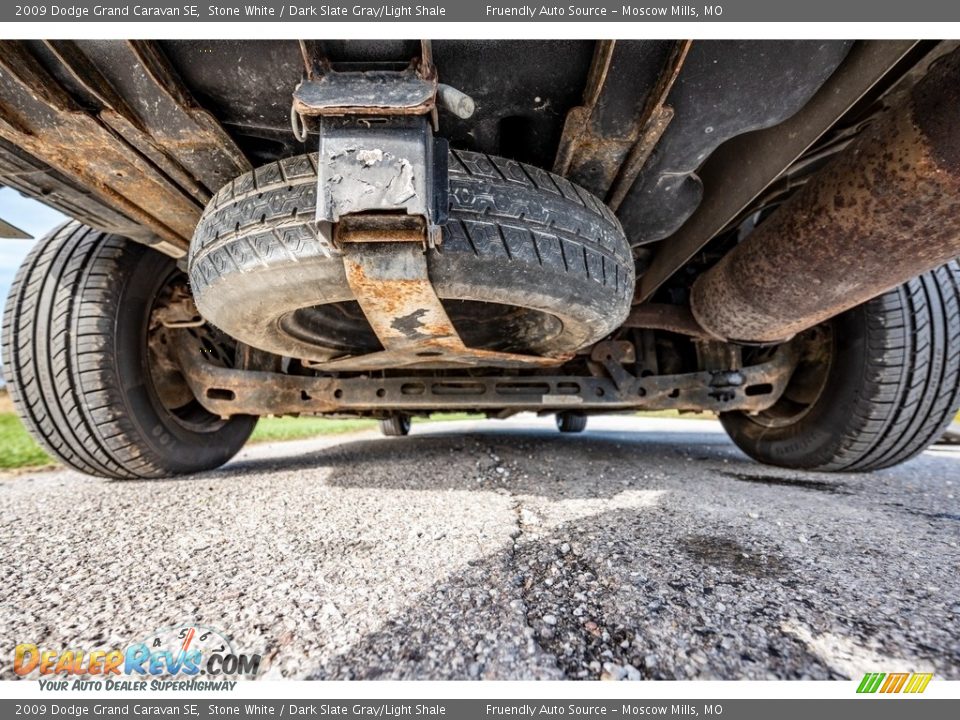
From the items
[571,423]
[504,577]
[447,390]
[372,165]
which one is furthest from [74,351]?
[571,423]

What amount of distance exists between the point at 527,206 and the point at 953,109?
2.33 ft

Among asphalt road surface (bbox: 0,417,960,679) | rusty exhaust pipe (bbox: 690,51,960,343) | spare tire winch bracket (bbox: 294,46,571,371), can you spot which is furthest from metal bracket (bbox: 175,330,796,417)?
spare tire winch bracket (bbox: 294,46,571,371)

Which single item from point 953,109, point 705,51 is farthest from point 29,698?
point 953,109

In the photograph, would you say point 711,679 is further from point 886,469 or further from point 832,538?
point 886,469

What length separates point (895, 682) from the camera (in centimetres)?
50

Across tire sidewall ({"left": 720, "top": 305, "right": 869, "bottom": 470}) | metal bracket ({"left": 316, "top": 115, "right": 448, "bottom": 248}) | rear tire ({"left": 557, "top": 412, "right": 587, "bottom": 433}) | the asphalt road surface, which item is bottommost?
rear tire ({"left": 557, "top": 412, "right": 587, "bottom": 433})

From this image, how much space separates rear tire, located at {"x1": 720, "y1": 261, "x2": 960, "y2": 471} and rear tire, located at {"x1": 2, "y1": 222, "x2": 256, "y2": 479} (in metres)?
2.56

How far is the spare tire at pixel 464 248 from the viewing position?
719 mm

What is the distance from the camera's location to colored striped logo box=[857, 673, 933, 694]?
490 millimetres

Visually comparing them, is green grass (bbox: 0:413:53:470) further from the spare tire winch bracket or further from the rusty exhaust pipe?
the rusty exhaust pipe

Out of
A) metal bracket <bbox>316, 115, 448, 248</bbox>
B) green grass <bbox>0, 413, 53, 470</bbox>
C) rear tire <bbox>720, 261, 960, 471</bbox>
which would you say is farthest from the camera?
green grass <bbox>0, 413, 53, 470</bbox>

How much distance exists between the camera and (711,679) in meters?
0.48

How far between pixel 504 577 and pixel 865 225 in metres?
1.02

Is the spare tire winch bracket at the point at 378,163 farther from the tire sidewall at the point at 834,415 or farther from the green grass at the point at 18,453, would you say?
the green grass at the point at 18,453
